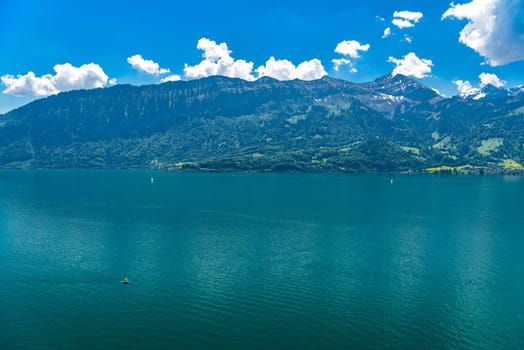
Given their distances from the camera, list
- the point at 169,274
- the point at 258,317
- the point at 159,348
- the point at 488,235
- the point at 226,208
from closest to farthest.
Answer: the point at 159,348
the point at 258,317
the point at 169,274
the point at 488,235
the point at 226,208

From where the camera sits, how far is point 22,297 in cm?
7156

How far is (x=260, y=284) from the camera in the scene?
255ft

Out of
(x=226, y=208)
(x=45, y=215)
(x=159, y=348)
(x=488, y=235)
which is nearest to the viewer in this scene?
(x=159, y=348)

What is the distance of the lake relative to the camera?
58.4m

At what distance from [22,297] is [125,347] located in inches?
1146

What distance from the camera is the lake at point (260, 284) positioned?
5844 centimetres

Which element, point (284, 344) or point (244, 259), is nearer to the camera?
point (284, 344)

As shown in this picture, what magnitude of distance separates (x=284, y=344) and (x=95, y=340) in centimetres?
2639

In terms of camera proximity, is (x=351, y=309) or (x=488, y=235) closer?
(x=351, y=309)

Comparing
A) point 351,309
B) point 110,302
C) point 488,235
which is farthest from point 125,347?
point 488,235

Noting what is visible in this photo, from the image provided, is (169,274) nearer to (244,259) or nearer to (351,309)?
(244,259)

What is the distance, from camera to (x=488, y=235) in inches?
4953

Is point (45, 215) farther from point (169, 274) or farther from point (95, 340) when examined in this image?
point (95, 340)

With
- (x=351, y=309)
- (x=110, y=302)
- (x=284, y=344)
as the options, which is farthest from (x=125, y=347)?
(x=351, y=309)
